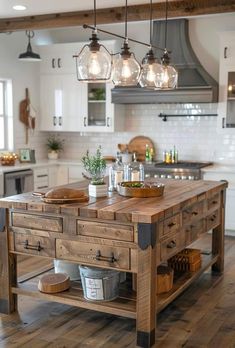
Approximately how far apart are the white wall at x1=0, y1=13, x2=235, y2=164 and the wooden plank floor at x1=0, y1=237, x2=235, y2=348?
2.82m

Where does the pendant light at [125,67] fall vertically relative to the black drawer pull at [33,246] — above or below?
above

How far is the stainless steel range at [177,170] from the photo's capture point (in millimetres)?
5934

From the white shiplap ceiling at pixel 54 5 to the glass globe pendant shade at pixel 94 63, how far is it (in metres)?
1.92

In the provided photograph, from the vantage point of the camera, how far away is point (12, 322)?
351 centimetres

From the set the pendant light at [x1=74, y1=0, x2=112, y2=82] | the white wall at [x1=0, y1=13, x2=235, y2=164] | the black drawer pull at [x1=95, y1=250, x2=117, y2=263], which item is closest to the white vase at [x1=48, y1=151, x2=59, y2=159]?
the white wall at [x1=0, y1=13, x2=235, y2=164]

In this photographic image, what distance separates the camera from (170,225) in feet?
10.9

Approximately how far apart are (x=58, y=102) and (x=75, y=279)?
3.84 meters

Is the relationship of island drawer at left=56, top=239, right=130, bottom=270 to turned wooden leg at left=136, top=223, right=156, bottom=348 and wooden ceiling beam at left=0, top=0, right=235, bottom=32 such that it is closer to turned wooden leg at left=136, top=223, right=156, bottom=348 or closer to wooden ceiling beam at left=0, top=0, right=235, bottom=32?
turned wooden leg at left=136, top=223, right=156, bottom=348

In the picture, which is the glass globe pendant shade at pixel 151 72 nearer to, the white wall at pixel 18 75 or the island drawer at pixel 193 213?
the island drawer at pixel 193 213

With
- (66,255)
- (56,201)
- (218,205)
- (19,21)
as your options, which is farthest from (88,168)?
(19,21)

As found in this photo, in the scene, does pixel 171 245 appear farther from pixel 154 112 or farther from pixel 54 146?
pixel 54 146

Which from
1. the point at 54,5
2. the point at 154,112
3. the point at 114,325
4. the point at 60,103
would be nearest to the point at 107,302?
the point at 114,325

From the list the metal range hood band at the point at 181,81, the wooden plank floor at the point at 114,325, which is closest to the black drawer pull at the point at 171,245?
the wooden plank floor at the point at 114,325

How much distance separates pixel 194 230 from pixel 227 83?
2.77 metres
